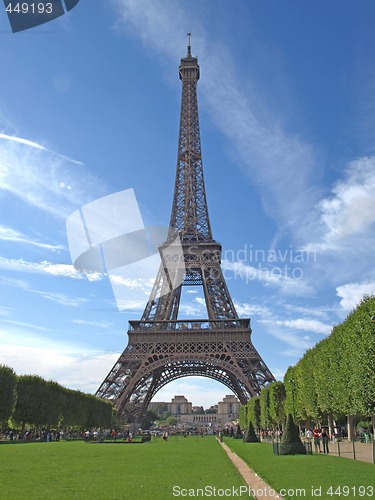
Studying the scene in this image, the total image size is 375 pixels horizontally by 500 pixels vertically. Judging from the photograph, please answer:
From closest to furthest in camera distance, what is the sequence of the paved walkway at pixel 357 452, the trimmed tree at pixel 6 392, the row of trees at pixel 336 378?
the paved walkway at pixel 357 452 → the row of trees at pixel 336 378 → the trimmed tree at pixel 6 392

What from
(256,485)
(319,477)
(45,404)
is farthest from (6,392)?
(319,477)

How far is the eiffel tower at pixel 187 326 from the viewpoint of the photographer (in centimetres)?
6581

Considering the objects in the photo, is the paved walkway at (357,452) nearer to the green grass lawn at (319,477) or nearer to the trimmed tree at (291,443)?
the trimmed tree at (291,443)

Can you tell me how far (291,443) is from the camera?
28.4 metres

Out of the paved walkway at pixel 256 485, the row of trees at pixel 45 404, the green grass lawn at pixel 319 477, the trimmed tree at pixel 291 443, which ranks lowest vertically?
the paved walkway at pixel 256 485

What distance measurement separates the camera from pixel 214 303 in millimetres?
73375

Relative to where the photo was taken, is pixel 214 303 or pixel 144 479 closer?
pixel 144 479

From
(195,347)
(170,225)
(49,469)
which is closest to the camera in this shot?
(49,469)

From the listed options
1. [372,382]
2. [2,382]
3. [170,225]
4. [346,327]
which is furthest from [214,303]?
[372,382]

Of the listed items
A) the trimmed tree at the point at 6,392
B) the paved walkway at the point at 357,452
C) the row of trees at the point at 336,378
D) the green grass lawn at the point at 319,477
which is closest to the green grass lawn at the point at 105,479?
the green grass lawn at the point at 319,477

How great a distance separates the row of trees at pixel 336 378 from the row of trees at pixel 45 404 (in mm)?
23362

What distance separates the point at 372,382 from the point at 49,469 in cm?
1690

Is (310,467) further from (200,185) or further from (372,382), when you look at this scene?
(200,185)

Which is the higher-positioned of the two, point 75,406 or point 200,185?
point 200,185
